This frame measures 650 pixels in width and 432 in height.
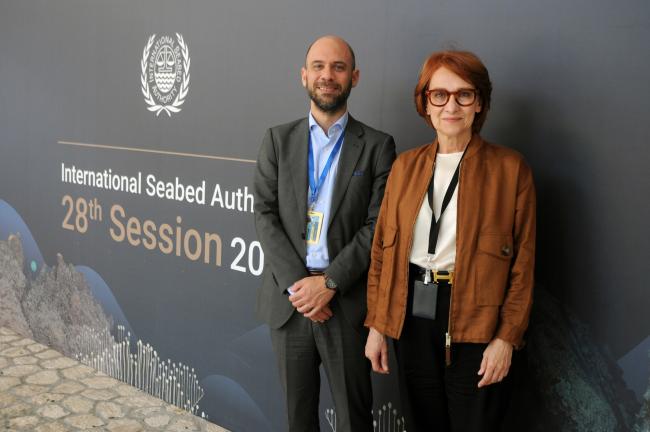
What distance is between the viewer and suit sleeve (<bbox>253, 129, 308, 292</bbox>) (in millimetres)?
2305

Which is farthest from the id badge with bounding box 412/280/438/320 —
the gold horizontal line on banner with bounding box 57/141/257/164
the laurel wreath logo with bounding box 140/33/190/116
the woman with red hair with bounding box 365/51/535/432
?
the laurel wreath logo with bounding box 140/33/190/116

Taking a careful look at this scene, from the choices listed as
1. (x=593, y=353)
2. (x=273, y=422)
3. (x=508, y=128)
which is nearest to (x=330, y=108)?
(x=508, y=128)

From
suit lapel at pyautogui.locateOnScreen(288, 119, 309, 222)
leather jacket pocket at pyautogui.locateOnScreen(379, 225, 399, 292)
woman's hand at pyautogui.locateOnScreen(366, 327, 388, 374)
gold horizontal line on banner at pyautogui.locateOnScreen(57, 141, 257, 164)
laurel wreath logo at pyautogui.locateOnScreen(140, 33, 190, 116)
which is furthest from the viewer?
laurel wreath logo at pyautogui.locateOnScreen(140, 33, 190, 116)

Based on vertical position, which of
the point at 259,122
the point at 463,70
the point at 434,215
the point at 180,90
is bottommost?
the point at 434,215

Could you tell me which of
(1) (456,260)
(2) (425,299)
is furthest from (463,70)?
(2) (425,299)

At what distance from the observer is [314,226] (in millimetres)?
2355

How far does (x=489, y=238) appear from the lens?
1.83 m

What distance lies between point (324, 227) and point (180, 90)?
1.62 meters

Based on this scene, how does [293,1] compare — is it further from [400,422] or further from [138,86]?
[400,422]

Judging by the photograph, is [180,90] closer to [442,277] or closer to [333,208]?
[333,208]

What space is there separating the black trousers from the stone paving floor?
1798 mm

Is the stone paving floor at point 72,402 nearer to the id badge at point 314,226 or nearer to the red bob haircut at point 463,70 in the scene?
the id badge at point 314,226

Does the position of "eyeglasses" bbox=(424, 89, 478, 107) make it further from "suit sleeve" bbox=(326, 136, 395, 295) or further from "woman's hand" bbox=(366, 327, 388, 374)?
"woman's hand" bbox=(366, 327, 388, 374)

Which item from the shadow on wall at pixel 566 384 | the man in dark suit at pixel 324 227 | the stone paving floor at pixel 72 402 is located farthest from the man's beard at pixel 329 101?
the stone paving floor at pixel 72 402
